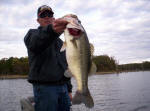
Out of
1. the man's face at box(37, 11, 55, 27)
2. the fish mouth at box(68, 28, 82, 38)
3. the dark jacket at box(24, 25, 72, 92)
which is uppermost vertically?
the man's face at box(37, 11, 55, 27)

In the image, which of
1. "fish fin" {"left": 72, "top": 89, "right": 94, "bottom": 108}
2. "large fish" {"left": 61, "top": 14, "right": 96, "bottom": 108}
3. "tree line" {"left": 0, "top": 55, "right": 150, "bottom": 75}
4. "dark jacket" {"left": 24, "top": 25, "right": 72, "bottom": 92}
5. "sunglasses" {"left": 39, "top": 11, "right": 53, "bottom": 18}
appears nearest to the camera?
"large fish" {"left": 61, "top": 14, "right": 96, "bottom": 108}

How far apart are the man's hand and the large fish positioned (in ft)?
0.28

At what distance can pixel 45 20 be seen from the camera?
15.6 ft

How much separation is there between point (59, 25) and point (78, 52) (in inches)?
26.0

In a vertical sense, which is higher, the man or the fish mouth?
the fish mouth

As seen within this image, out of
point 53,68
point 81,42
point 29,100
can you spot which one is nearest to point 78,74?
point 81,42

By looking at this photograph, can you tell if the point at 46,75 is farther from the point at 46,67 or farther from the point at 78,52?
the point at 78,52

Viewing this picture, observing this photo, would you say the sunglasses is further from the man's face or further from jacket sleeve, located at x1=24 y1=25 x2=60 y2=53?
jacket sleeve, located at x1=24 y1=25 x2=60 y2=53

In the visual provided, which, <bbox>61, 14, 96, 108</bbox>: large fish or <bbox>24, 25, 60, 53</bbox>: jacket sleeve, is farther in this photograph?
<bbox>24, 25, 60, 53</bbox>: jacket sleeve

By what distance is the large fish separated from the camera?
116 inches

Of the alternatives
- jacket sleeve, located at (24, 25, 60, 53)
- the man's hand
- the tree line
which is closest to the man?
jacket sleeve, located at (24, 25, 60, 53)

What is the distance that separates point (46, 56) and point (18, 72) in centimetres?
10076

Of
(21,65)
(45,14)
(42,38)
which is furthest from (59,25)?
(21,65)

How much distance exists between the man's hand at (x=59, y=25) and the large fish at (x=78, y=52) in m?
0.08
